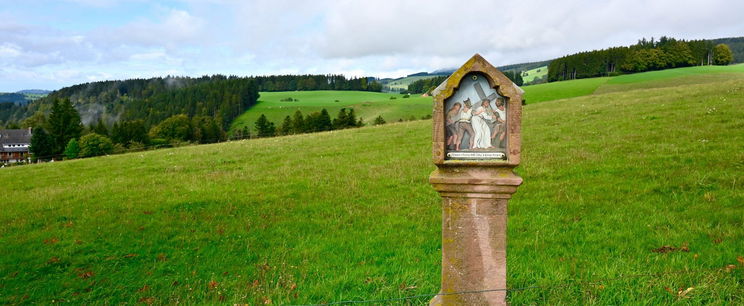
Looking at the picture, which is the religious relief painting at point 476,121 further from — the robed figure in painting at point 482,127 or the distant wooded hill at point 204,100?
the distant wooded hill at point 204,100

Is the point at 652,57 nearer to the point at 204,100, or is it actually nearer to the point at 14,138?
the point at 204,100

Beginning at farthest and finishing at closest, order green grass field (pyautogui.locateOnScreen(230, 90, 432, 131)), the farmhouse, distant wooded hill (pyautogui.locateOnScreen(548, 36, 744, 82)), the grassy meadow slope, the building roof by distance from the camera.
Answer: the building roof
the farmhouse
distant wooded hill (pyautogui.locateOnScreen(548, 36, 744, 82))
green grass field (pyautogui.locateOnScreen(230, 90, 432, 131))
the grassy meadow slope

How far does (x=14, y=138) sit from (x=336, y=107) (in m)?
90.1

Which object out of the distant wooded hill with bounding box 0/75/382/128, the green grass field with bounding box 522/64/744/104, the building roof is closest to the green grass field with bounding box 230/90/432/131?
the distant wooded hill with bounding box 0/75/382/128

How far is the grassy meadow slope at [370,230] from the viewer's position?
6273 millimetres

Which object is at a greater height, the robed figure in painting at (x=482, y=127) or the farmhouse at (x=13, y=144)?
the robed figure in painting at (x=482, y=127)

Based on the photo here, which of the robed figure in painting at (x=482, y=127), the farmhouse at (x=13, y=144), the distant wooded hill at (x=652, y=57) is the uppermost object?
the distant wooded hill at (x=652, y=57)

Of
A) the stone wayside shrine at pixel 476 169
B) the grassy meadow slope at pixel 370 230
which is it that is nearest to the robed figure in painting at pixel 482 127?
the stone wayside shrine at pixel 476 169

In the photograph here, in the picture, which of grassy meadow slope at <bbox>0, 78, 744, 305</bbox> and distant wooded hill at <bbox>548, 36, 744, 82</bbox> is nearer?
grassy meadow slope at <bbox>0, 78, 744, 305</bbox>

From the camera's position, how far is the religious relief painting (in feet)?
17.1

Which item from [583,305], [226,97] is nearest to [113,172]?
[583,305]

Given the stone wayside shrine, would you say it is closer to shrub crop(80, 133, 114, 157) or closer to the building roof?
shrub crop(80, 133, 114, 157)

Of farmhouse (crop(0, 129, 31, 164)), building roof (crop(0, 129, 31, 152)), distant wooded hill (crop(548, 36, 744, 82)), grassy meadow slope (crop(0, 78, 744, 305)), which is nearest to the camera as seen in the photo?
grassy meadow slope (crop(0, 78, 744, 305))

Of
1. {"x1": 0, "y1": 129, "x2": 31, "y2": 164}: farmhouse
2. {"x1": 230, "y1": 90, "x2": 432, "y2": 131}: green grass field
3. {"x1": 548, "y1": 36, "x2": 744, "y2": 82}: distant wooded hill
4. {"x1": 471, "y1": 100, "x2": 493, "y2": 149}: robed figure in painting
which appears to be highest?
{"x1": 548, "y1": 36, "x2": 744, "y2": 82}: distant wooded hill
